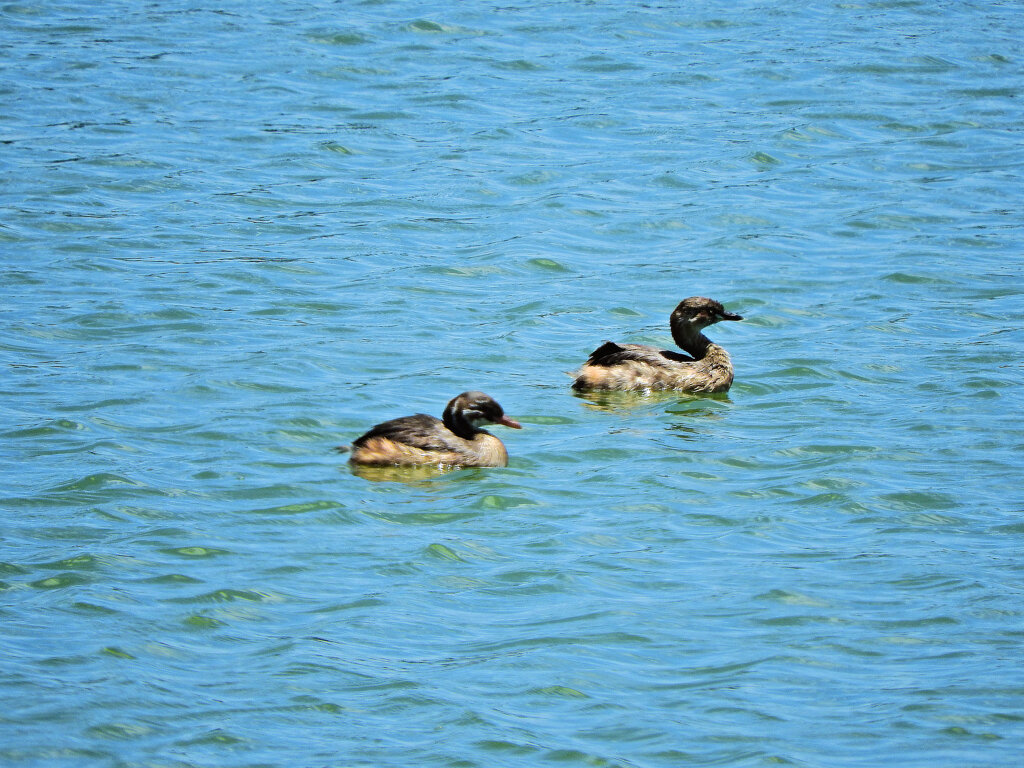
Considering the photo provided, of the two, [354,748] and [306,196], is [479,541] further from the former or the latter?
[306,196]

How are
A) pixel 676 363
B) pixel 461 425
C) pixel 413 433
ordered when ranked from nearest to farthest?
1. pixel 413 433
2. pixel 461 425
3. pixel 676 363

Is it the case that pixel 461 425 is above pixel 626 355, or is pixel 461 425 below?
below

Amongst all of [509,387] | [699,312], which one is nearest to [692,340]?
[699,312]

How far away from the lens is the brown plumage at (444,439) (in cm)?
1158

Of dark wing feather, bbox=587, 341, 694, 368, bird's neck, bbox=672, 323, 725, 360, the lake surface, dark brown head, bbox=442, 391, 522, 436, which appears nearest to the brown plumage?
dark brown head, bbox=442, 391, 522, 436

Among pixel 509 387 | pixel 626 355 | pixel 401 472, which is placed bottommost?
pixel 401 472

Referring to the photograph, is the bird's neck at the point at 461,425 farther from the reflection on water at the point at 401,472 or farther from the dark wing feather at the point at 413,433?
the reflection on water at the point at 401,472

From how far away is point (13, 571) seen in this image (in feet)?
31.3

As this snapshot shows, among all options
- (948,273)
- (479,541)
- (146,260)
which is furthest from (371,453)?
(948,273)

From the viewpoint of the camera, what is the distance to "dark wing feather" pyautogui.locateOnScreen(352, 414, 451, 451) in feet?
38.0

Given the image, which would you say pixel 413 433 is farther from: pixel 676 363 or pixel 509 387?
pixel 676 363

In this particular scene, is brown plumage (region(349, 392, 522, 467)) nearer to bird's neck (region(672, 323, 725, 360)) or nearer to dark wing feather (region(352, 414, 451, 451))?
dark wing feather (region(352, 414, 451, 451))

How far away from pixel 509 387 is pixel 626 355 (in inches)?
41.1

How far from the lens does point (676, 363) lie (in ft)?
46.3
